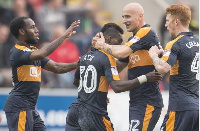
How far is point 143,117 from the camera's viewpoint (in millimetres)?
10305

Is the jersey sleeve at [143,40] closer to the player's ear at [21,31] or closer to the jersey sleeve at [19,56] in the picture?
the jersey sleeve at [19,56]

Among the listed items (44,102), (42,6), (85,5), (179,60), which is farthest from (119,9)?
(179,60)

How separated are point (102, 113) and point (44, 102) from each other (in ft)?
17.1

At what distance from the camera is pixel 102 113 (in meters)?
10.1

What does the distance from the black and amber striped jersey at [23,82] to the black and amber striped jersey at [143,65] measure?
1.62 meters

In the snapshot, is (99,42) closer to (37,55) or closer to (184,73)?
(37,55)

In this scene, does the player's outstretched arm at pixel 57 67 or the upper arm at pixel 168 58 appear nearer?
the upper arm at pixel 168 58

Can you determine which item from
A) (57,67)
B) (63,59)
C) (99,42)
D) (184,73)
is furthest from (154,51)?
(63,59)

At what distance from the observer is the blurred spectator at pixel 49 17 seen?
1814 cm

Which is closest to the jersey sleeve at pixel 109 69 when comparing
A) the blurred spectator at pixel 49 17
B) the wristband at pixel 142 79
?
the wristband at pixel 142 79

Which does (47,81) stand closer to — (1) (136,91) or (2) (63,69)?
(2) (63,69)

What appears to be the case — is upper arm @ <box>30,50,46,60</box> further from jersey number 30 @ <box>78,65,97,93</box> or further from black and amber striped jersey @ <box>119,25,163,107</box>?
black and amber striped jersey @ <box>119,25,163,107</box>

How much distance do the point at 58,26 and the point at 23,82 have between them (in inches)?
292

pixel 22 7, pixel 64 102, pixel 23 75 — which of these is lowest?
pixel 64 102
